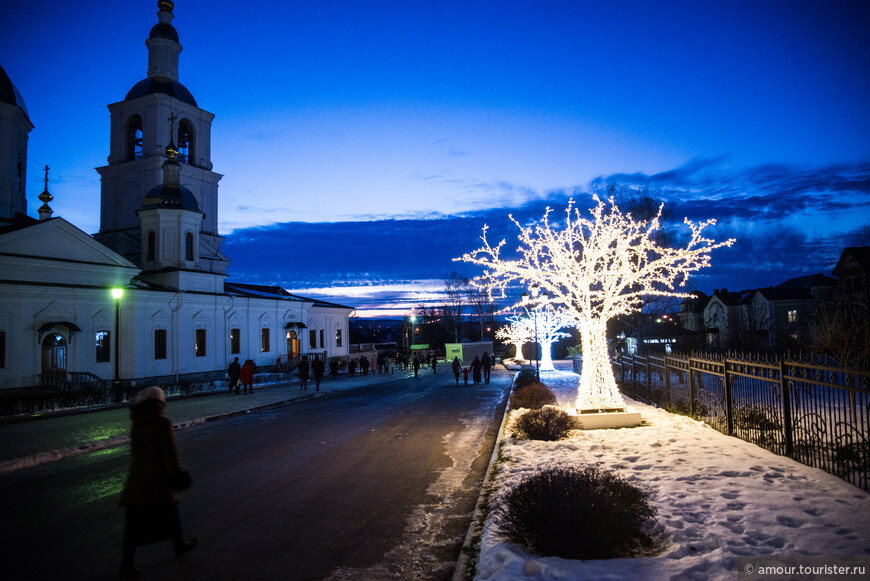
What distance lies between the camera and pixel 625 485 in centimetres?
580

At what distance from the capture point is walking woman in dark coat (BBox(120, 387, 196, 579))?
509 centimetres

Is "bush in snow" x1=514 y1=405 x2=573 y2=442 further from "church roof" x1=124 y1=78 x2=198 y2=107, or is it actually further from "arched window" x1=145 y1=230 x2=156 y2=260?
A: "church roof" x1=124 y1=78 x2=198 y2=107

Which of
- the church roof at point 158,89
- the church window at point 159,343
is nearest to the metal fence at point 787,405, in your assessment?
the church window at point 159,343

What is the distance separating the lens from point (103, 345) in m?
29.3

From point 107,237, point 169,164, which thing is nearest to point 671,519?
point 169,164

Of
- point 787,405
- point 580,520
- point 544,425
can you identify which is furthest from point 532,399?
point 580,520

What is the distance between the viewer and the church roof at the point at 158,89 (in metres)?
43.0

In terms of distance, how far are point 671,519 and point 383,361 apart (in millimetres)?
45274

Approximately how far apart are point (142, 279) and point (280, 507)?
3361 centimetres

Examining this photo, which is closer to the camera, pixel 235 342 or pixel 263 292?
pixel 235 342

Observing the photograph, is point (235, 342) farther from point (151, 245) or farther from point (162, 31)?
point (162, 31)

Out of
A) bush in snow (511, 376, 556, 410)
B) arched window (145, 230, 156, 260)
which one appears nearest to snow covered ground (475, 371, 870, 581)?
bush in snow (511, 376, 556, 410)

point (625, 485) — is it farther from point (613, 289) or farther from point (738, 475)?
point (613, 289)

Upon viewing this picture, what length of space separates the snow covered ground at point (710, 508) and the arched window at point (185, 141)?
146 feet
